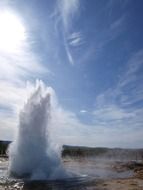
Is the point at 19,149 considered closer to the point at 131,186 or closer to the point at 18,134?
the point at 18,134

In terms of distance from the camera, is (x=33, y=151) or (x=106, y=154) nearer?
(x=33, y=151)

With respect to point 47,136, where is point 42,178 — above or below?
below

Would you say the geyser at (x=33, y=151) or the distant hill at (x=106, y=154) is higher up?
the distant hill at (x=106, y=154)

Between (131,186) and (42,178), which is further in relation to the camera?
(42,178)

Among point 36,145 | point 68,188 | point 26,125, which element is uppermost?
point 26,125

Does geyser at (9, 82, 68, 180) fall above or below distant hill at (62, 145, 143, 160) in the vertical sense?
below

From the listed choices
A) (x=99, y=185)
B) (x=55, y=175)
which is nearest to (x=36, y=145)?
(x=55, y=175)

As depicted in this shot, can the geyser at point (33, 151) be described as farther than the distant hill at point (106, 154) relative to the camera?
No

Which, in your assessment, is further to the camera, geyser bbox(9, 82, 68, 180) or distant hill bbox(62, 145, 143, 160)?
distant hill bbox(62, 145, 143, 160)

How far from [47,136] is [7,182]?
10.1 meters

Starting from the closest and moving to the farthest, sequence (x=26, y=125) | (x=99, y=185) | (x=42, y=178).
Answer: (x=99, y=185), (x=42, y=178), (x=26, y=125)

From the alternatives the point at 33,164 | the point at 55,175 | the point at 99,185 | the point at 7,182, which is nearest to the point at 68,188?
the point at 99,185

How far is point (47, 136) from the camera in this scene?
112 feet

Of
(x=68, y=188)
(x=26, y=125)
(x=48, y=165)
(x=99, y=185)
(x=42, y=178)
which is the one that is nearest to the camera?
(x=68, y=188)
